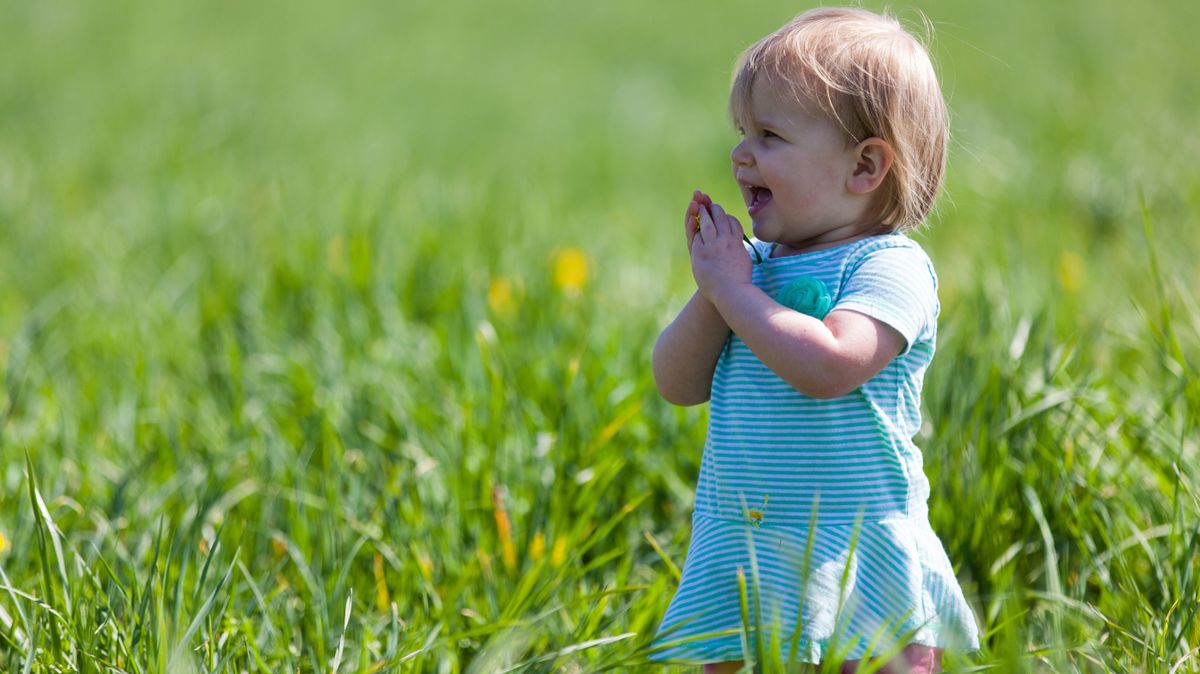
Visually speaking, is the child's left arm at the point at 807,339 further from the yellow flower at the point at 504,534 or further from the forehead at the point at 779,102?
the yellow flower at the point at 504,534

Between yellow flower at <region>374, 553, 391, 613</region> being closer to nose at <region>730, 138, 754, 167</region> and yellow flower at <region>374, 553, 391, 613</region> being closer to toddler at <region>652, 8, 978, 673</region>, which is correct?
toddler at <region>652, 8, 978, 673</region>

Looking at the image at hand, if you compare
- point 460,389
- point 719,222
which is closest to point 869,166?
point 719,222

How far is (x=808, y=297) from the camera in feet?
5.17

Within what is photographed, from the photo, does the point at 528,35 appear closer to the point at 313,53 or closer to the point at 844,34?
the point at 313,53

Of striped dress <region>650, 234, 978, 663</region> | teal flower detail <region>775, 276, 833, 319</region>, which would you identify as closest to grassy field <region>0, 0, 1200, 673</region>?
striped dress <region>650, 234, 978, 663</region>

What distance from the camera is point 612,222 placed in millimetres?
4980

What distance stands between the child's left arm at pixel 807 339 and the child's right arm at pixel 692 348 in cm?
10

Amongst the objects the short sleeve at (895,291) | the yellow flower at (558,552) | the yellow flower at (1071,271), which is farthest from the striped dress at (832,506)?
the yellow flower at (1071,271)

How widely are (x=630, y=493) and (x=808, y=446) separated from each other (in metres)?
0.92

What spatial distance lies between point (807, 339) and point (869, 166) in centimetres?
28

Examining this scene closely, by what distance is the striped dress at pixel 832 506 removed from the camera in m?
1.56

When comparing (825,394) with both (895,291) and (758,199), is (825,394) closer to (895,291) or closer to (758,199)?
(895,291)

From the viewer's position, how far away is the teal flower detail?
1.57 m

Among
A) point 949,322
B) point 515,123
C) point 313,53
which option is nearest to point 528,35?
point 313,53
